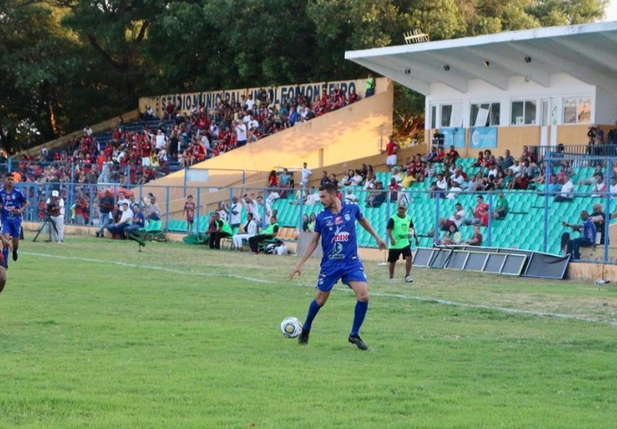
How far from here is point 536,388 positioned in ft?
34.3

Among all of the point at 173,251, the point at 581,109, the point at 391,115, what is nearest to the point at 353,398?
the point at 173,251

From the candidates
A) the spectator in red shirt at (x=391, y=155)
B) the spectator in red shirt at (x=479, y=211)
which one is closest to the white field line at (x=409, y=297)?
the spectator in red shirt at (x=479, y=211)

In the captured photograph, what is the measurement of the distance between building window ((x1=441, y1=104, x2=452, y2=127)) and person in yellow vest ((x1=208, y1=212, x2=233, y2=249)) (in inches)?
466

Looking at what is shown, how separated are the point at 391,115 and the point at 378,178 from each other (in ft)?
29.4

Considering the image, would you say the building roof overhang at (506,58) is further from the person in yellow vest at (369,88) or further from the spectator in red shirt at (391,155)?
the person in yellow vest at (369,88)

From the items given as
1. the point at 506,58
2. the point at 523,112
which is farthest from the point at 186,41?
the point at 506,58

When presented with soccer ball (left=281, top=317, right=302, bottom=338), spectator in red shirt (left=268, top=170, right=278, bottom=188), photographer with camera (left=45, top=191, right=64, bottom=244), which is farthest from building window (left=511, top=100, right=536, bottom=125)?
soccer ball (left=281, top=317, right=302, bottom=338)

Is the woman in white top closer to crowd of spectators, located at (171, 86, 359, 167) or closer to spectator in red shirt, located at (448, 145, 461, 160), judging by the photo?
spectator in red shirt, located at (448, 145, 461, 160)

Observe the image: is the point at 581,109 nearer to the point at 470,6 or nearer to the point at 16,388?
the point at 470,6

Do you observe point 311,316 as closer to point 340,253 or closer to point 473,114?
point 340,253

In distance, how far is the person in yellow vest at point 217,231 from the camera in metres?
35.9

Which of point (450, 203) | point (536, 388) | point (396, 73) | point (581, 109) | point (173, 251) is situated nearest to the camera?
point (536, 388)

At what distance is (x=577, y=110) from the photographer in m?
38.3

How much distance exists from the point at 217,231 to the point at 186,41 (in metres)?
25.6
